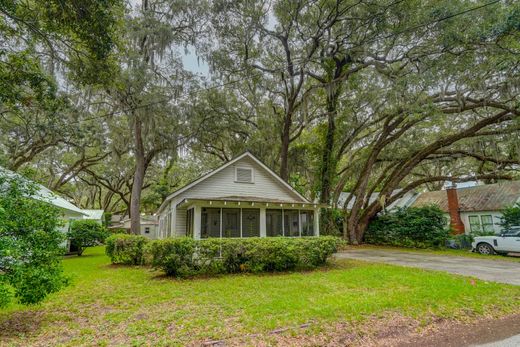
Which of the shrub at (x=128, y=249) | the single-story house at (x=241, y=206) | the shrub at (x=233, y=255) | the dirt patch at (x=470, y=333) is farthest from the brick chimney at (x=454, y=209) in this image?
the shrub at (x=128, y=249)

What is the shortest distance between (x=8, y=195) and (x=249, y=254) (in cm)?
587

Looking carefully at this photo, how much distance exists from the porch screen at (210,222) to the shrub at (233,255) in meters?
3.92

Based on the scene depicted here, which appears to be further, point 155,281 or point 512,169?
point 512,169

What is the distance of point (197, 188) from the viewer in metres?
14.0

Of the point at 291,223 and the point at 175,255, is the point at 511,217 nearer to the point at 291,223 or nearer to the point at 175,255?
the point at 291,223

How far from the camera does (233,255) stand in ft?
28.1

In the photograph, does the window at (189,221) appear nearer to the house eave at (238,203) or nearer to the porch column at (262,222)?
the house eave at (238,203)

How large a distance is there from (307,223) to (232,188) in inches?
179

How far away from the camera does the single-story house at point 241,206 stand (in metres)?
12.5

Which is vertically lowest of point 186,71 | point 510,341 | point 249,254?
point 510,341

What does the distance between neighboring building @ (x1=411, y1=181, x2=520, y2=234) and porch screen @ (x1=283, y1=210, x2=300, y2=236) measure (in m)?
11.5

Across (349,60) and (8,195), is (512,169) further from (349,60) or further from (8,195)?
(8,195)

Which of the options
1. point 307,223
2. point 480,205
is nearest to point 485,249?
point 480,205

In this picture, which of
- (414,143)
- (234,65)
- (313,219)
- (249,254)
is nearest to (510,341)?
(249,254)
